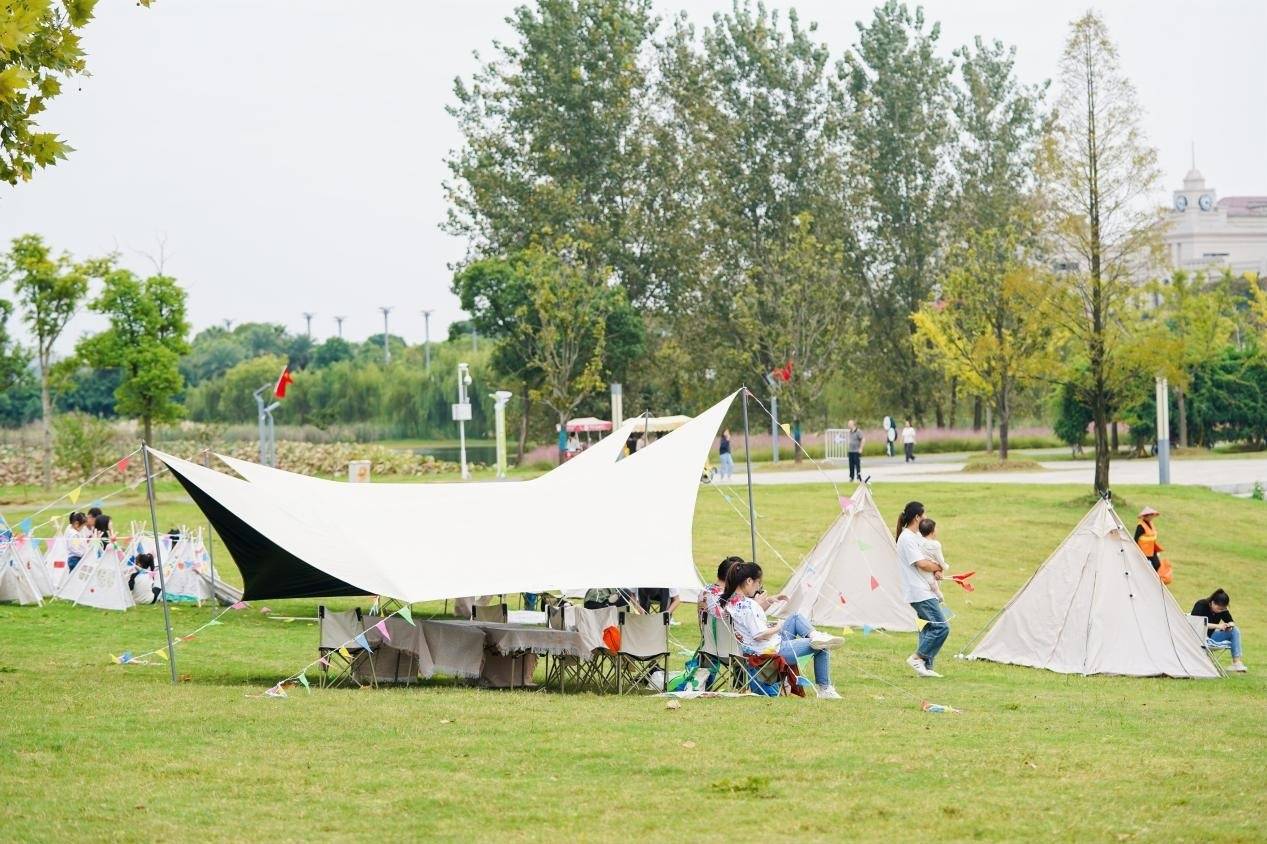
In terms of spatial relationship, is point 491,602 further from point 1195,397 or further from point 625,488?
point 1195,397

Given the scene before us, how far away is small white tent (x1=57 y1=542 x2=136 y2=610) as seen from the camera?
62.3ft

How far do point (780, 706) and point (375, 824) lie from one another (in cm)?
453

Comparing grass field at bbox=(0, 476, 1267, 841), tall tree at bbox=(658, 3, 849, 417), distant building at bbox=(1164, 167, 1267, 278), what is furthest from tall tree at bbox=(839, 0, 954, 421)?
distant building at bbox=(1164, 167, 1267, 278)

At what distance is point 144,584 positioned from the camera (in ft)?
63.7

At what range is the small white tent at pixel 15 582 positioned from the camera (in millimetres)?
19375

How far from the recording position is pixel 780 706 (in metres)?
11.4

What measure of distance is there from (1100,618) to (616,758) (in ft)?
24.8

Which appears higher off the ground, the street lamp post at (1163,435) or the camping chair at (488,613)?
the street lamp post at (1163,435)

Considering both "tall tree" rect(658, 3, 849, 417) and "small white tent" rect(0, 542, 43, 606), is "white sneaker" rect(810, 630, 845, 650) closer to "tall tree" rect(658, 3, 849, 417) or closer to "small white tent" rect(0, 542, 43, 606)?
"small white tent" rect(0, 542, 43, 606)

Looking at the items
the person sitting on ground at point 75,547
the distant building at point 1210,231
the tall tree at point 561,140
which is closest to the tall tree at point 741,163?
the tall tree at point 561,140

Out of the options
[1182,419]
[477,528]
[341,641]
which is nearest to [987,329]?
[1182,419]

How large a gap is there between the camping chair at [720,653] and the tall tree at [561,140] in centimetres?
4199

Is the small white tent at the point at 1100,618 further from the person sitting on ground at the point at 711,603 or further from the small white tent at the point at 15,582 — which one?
the small white tent at the point at 15,582

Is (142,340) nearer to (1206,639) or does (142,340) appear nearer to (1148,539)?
(1148,539)
